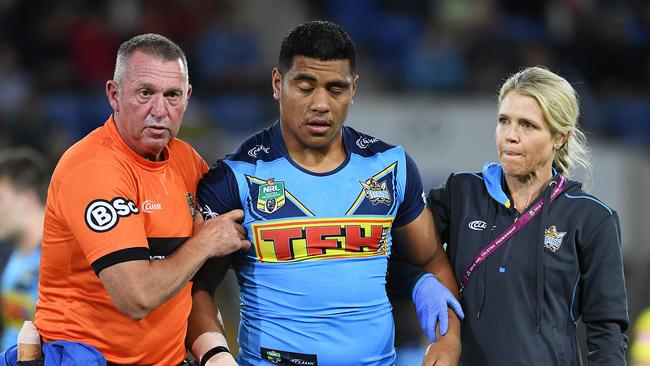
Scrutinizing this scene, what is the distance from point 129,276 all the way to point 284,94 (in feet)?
3.31

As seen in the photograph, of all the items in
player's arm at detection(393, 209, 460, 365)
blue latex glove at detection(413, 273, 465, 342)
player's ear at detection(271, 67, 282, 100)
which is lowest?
blue latex glove at detection(413, 273, 465, 342)

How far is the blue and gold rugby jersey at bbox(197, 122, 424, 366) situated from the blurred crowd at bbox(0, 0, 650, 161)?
635 centimetres

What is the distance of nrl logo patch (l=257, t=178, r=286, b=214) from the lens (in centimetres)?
423

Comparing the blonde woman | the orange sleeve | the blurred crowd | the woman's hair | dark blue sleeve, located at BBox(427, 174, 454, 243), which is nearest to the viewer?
the orange sleeve

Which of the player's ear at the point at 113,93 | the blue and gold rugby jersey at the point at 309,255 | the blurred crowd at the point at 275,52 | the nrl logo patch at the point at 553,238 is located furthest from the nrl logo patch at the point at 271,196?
the blurred crowd at the point at 275,52

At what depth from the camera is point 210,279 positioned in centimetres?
437

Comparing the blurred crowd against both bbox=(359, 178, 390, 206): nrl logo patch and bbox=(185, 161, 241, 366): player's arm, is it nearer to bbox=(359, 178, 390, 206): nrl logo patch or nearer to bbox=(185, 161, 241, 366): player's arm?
bbox=(185, 161, 241, 366): player's arm

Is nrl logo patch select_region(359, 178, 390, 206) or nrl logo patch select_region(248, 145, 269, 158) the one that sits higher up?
nrl logo patch select_region(248, 145, 269, 158)

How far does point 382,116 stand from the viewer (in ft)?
35.8

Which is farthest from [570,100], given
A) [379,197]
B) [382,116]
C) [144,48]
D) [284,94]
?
[382,116]

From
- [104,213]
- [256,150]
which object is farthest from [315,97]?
[104,213]

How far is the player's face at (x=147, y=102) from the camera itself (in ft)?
13.4

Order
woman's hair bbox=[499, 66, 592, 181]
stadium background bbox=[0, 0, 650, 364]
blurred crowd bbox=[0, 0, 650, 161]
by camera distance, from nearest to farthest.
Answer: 1. woman's hair bbox=[499, 66, 592, 181]
2. stadium background bbox=[0, 0, 650, 364]
3. blurred crowd bbox=[0, 0, 650, 161]

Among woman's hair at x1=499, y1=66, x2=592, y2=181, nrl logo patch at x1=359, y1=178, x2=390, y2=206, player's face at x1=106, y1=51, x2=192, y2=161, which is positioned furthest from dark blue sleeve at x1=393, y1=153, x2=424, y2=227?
player's face at x1=106, y1=51, x2=192, y2=161
